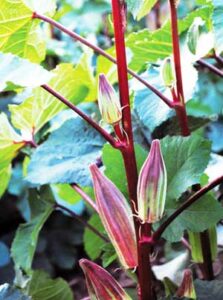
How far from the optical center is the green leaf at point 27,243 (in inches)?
29.2

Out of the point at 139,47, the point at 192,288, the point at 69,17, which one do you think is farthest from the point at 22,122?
the point at 69,17

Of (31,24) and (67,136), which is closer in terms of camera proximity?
(31,24)

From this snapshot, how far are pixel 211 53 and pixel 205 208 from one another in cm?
20

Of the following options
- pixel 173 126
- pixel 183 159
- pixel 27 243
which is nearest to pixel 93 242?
pixel 27 243

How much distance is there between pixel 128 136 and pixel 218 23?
0.13 m

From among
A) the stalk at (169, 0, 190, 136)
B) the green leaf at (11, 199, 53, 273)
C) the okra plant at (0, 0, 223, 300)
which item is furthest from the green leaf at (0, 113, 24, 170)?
the stalk at (169, 0, 190, 136)

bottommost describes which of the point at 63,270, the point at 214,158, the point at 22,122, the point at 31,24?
the point at 63,270

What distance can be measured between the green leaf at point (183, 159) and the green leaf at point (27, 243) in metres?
0.27

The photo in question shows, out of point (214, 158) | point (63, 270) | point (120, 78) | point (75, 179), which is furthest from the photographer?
point (63, 270)

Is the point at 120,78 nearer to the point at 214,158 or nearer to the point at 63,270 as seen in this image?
the point at 214,158

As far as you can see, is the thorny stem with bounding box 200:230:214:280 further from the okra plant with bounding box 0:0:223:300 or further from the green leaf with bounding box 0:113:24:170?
the green leaf with bounding box 0:113:24:170

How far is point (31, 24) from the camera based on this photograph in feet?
1.94

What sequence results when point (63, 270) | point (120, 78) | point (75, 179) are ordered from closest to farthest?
1. point (120, 78)
2. point (75, 179)
3. point (63, 270)

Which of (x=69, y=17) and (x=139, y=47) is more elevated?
(x=139, y=47)
